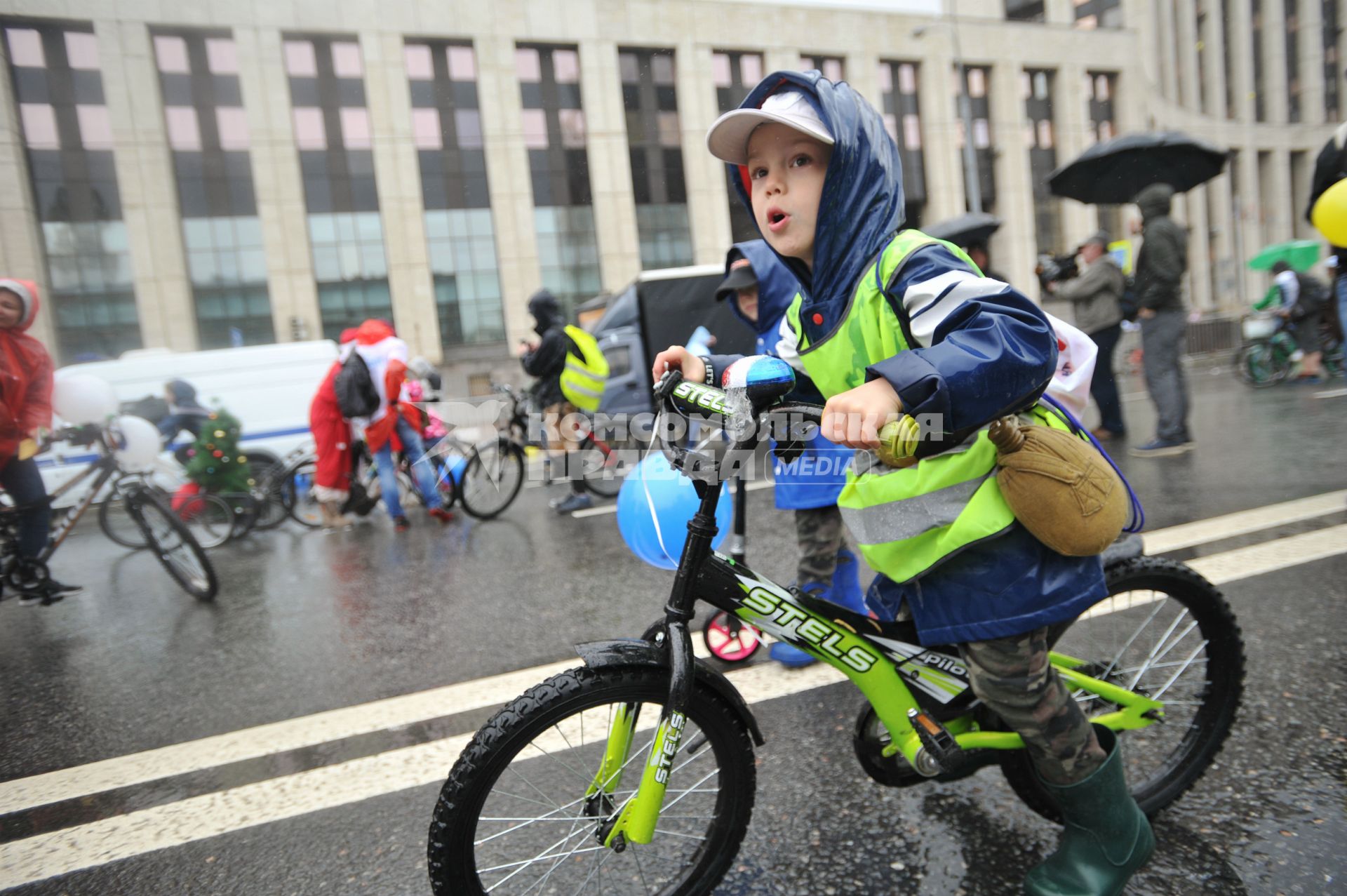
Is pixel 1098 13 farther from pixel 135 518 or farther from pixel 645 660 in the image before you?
pixel 645 660

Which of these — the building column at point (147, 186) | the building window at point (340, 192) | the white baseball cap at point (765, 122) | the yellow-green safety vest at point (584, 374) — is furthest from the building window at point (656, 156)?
the white baseball cap at point (765, 122)

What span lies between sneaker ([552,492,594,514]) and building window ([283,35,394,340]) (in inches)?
465

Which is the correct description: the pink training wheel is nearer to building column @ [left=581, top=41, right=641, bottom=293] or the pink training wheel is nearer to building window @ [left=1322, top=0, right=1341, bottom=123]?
building column @ [left=581, top=41, right=641, bottom=293]

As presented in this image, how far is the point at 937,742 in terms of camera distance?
1.65m

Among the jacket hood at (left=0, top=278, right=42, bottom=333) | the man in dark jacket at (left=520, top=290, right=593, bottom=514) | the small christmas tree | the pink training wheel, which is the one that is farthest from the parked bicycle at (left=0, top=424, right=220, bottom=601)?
the pink training wheel

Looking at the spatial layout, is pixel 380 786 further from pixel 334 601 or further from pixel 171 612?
pixel 171 612

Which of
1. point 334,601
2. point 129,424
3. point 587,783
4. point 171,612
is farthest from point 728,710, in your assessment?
point 129,424

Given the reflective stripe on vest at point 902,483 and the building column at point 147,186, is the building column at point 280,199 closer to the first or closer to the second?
the building column at point 147,186

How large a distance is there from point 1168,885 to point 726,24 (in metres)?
24.3

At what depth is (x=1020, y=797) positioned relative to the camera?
1.91 metres

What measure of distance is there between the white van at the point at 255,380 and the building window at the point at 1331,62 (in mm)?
32332

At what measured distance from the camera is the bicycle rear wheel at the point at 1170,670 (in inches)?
73.4

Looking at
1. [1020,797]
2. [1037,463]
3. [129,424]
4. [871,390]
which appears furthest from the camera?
[129,424]

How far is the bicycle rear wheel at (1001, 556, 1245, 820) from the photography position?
1.86 m
